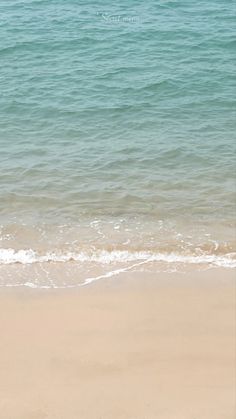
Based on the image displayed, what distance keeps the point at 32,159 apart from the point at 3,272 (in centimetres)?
347

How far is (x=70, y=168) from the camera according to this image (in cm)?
1044

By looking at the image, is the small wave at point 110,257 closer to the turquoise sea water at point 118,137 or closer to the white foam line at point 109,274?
the turquoise sea water at point 118,137

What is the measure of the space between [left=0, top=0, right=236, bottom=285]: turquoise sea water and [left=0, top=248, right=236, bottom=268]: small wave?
2cm

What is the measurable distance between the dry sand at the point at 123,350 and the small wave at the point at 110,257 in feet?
1.14

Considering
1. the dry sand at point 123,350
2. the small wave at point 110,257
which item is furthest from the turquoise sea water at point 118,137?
the dry sand at point 123,350

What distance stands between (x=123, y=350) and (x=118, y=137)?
19.4 feet

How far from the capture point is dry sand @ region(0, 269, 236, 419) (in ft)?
18.6

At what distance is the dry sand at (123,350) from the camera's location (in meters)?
5.66

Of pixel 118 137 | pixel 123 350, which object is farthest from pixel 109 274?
pixel 118 137

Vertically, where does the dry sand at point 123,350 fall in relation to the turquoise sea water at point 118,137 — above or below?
below

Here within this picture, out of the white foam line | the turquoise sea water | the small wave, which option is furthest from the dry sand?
the turquoise sea water

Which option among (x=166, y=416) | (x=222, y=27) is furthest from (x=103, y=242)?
(x=222, y=27)

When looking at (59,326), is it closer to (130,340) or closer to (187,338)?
(130,340)

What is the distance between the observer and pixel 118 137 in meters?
11.5
